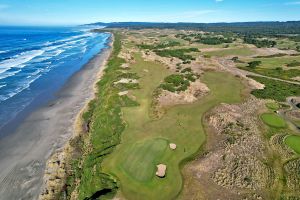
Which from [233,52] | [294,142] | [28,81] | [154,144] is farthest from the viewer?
[233,52]

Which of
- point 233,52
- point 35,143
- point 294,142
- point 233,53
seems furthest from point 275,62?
point 35,143

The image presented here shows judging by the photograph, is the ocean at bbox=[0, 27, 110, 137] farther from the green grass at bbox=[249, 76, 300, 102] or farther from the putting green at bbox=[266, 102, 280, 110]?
the green grass at bbox=[249, 76, 300, 102]

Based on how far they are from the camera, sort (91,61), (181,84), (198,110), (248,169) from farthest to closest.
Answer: (91,61) < (181,84) < (198,110) < (248,169)

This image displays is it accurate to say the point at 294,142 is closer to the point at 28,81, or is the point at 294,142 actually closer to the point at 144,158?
the point at 144,158

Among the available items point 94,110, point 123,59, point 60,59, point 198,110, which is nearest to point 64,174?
point 94,110

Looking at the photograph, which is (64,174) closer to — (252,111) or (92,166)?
(92,166)

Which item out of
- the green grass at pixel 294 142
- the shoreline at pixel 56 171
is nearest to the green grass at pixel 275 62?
the green grass at pixel 294 142
